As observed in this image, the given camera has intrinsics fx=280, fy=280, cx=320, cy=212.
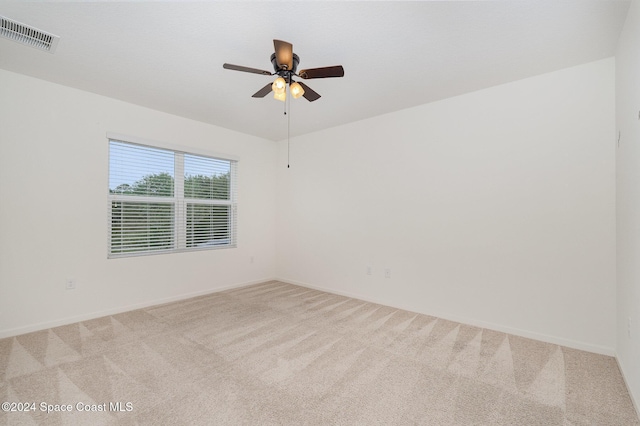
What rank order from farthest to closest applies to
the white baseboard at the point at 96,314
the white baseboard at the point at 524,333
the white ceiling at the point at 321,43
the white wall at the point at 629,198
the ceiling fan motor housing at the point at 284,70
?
the white baseboard at the point at 96,314 < the white baseboard at the point at 524,333 < the ceiling fan motor housing at the point at 284,70 < the white ceiling at the point at 321,43 < the white wall at the point at 629,198

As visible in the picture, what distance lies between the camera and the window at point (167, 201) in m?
3.54

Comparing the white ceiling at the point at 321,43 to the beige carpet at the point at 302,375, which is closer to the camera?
the beige carpet at the point at 302,375

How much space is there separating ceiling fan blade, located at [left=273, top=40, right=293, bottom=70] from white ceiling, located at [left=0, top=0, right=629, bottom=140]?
0.26 metres

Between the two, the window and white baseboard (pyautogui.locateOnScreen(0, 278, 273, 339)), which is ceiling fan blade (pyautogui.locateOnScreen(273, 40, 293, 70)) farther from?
white baseboard (pyautogui.locateOnScreen(0, 278, 273, 339))

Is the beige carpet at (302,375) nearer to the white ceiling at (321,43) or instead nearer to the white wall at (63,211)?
the white wall at (63,211)

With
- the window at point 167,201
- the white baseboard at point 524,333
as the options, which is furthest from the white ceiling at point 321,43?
the white baseboard at point 524,333

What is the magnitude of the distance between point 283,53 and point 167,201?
2.92m

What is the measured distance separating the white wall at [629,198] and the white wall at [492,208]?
204mm

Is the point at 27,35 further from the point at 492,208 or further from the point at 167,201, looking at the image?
the point at 492,208

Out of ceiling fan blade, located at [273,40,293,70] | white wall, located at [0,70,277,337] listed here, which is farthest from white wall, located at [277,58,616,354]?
white wall, located at [0,70,277,337]

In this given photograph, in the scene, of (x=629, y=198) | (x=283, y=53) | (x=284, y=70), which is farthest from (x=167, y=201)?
(x=629, y=198)

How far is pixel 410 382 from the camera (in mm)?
2025

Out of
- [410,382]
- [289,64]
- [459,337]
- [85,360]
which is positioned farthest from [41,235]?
[459,337]

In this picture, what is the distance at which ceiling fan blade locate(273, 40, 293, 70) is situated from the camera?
6.10 feet
